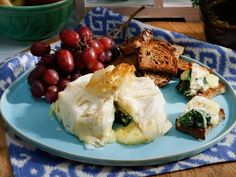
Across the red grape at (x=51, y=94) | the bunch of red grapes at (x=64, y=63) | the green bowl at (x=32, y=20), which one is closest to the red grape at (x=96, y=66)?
the bunch of red grapes at (x=64, y=63)

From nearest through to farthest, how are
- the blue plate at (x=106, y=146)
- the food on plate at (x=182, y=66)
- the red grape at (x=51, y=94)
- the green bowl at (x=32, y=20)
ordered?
the blue plate at (x=106, y=146) < the red grape at (x=51, y=94) < the food on plate at (x=182, y=66) < the green bowl at (x=32, y=20)

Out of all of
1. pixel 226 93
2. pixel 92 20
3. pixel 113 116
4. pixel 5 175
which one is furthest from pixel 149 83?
pixel 92 20

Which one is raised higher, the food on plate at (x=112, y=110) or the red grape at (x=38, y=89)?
the food on plate at (x=112, y=110)

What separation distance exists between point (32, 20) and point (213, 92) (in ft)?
1.96

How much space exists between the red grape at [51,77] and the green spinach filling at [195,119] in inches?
11.7

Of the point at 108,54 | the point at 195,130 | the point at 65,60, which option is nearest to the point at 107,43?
the point at 108,54

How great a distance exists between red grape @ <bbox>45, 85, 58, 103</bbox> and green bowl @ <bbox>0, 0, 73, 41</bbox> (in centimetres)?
40

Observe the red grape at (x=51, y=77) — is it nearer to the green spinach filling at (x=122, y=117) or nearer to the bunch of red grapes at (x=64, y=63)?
the bunch of red grapes at (x=64, y=63)

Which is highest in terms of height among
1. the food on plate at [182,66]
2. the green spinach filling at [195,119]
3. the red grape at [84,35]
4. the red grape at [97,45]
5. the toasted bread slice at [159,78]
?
the red grape at [84,35]

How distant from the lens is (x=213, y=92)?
1.09 meters

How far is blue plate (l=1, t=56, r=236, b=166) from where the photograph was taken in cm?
88

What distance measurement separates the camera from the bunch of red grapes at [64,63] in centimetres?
107

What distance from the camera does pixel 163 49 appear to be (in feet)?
3.91

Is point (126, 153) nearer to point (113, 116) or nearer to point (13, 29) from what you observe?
point (113, 116)
